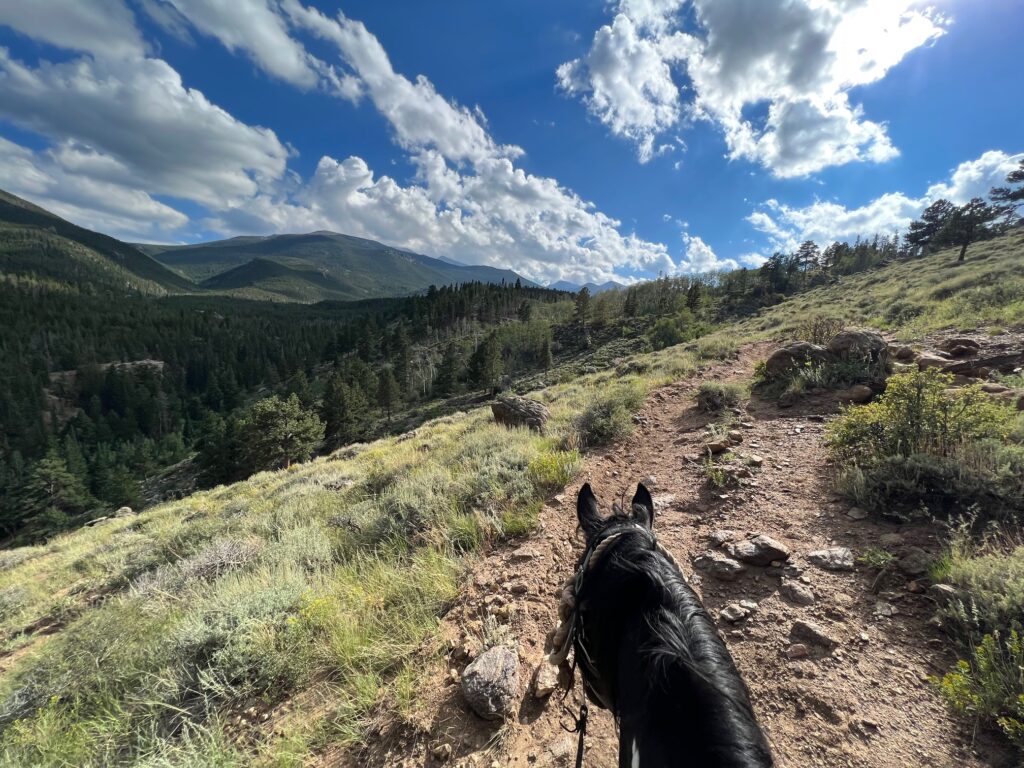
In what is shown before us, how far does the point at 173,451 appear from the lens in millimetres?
61969

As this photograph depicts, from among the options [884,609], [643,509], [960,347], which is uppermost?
[960,347]

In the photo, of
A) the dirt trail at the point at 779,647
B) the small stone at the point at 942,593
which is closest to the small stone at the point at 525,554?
the dirt trail at the point at 779,647

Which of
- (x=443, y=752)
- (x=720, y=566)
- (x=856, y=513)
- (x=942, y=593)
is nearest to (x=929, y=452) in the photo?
(x=856, y=513)

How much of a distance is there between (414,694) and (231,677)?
144 centimetres

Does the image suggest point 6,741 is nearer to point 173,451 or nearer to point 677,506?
point 677,506

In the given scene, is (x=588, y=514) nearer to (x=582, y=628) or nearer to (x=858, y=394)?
(x=582, y=628)

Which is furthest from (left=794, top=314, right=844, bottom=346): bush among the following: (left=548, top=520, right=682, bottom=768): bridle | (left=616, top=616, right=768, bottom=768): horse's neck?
(left=616, top=616, right=768, bottom=768): horse's neck

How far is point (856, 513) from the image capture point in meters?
3.89

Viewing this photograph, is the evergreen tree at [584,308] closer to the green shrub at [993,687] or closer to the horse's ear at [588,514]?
the horse's ear at [588,514]

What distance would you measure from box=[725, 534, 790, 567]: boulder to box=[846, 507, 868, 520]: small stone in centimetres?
102

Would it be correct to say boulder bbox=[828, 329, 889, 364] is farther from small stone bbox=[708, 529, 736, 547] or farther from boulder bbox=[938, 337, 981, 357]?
small stone bbox=[708, 529, 736, 547]

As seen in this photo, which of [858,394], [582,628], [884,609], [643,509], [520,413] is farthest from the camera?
[520,413]

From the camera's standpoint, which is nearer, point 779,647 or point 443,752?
point 443,752

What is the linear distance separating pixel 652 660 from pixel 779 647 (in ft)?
6.59
